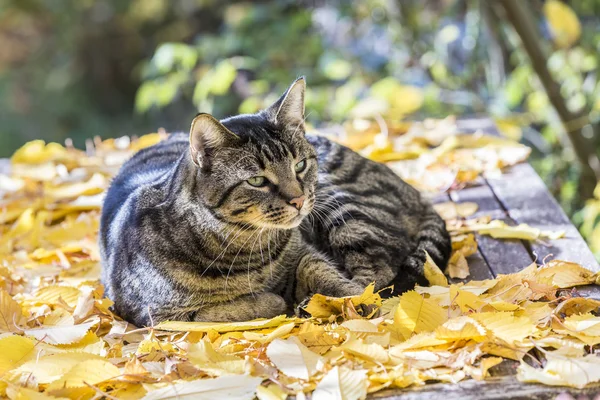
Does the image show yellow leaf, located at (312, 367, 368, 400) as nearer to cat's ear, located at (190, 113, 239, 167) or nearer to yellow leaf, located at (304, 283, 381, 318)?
yellow leaf, located at (304, 283, 381, 318)

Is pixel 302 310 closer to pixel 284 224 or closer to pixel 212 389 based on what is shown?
pixel 284 224

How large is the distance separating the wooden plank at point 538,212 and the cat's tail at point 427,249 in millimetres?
351

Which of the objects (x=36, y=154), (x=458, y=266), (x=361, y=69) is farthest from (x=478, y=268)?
(x=361, y=69)

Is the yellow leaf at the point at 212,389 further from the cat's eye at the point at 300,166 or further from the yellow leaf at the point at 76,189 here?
the yellow leaf at the point at 76,189

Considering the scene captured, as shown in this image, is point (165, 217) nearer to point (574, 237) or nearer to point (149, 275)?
point (149, 275)

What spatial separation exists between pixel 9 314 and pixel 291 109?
1.20 metres

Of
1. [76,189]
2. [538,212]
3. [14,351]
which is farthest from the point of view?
[76,189]

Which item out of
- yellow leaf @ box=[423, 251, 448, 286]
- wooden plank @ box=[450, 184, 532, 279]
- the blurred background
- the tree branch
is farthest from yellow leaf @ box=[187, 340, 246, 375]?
the tree branch

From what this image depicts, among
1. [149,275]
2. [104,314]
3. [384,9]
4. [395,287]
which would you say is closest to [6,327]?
[104,314]

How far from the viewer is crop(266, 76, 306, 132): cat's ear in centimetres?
255

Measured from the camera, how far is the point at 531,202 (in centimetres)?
329

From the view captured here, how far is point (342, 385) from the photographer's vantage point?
188 cm

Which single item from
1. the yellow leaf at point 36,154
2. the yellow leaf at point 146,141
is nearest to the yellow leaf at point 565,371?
the yellow leaf at point 146,141

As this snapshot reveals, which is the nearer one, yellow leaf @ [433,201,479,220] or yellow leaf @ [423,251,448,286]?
yellow leaf @ [423,251,448,286]
